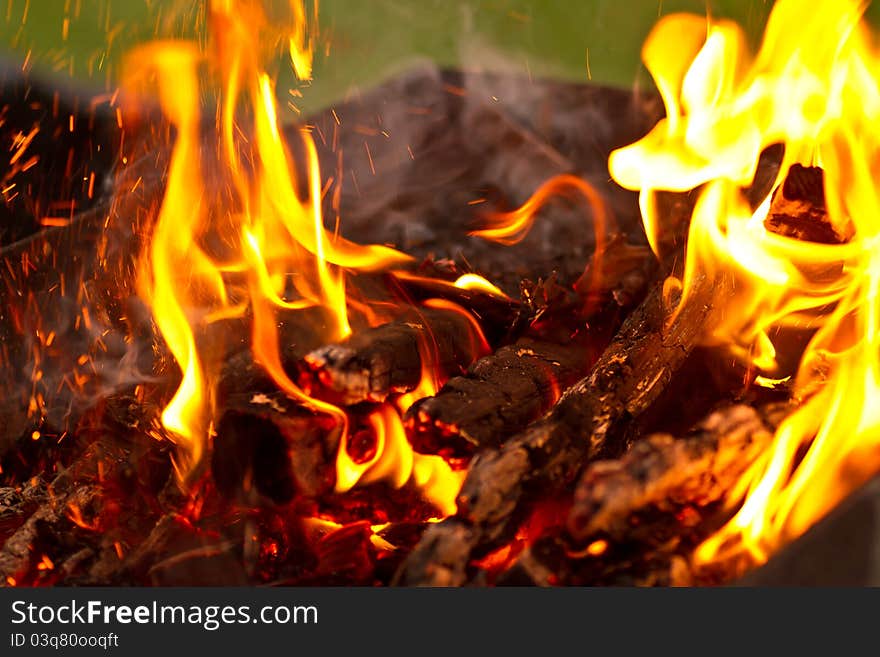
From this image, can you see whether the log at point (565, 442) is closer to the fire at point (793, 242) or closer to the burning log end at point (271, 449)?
the fire at point (793, 242)

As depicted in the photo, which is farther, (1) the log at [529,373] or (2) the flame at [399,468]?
(2) the flame at [399,468]

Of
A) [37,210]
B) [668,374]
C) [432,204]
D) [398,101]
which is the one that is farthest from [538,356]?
[37,210]

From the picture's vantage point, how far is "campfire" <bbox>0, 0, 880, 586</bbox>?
1.34 metres

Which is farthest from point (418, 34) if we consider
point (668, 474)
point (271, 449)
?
point (668, 474)

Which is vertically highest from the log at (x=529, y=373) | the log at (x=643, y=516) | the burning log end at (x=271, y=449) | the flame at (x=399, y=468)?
the log at (x=643, y=516)

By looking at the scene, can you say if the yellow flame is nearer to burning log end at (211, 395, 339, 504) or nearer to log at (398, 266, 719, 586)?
burning log end at (211, 395, 339, 504)

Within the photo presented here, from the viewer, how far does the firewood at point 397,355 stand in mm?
1549

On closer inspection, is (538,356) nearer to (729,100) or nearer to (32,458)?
(729,100)

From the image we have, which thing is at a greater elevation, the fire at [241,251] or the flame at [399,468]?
the fire at [241,251]

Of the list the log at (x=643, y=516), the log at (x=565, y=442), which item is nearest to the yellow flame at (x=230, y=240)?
the log at (x=565, y=442)

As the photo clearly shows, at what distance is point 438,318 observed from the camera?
6.20 ft

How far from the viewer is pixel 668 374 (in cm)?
164

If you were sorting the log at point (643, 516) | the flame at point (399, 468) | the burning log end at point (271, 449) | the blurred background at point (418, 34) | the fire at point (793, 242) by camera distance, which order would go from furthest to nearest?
1. the blurred background at point (418, 34)
2. the flame at point (399, 468)
3. the burning log end at point (271, 449)
4. the fire at point (793, 242)
5. the log at point (643, 516)

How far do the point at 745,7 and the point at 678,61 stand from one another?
227 millimetres
